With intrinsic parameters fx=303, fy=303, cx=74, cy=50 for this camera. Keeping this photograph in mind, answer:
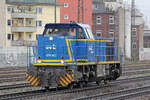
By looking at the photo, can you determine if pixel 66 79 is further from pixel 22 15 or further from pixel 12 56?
pixel 22 15

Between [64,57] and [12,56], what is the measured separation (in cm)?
2111

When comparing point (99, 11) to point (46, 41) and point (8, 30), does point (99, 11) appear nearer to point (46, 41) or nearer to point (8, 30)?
point (8, 30)

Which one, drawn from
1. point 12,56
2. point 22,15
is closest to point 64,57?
point 12,56

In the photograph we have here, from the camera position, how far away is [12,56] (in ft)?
110

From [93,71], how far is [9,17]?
3690 cm

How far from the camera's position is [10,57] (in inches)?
1315

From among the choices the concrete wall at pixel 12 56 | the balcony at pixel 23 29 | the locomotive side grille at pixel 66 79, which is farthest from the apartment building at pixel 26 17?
the locomotive side grille at pixel 66 79

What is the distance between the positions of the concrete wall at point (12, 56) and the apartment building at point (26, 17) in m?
14.1

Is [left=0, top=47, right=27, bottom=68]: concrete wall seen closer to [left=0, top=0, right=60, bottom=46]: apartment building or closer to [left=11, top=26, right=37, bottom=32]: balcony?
[left=0, top=0, right=60, bottom=46]: apartment building

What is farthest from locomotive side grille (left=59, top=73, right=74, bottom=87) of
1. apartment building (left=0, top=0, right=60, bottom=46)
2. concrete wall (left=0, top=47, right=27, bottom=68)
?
apartment building (left=0, top=0, right=60, bottom=46)

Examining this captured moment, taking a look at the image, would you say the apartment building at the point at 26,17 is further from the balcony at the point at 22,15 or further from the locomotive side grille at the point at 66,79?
the locomotive side grille at the point at 66,79

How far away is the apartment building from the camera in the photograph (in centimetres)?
4953

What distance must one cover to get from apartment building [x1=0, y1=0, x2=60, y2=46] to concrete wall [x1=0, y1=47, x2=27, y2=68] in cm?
1409

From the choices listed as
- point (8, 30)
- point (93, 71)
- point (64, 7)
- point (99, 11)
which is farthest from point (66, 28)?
point (99, 11)
